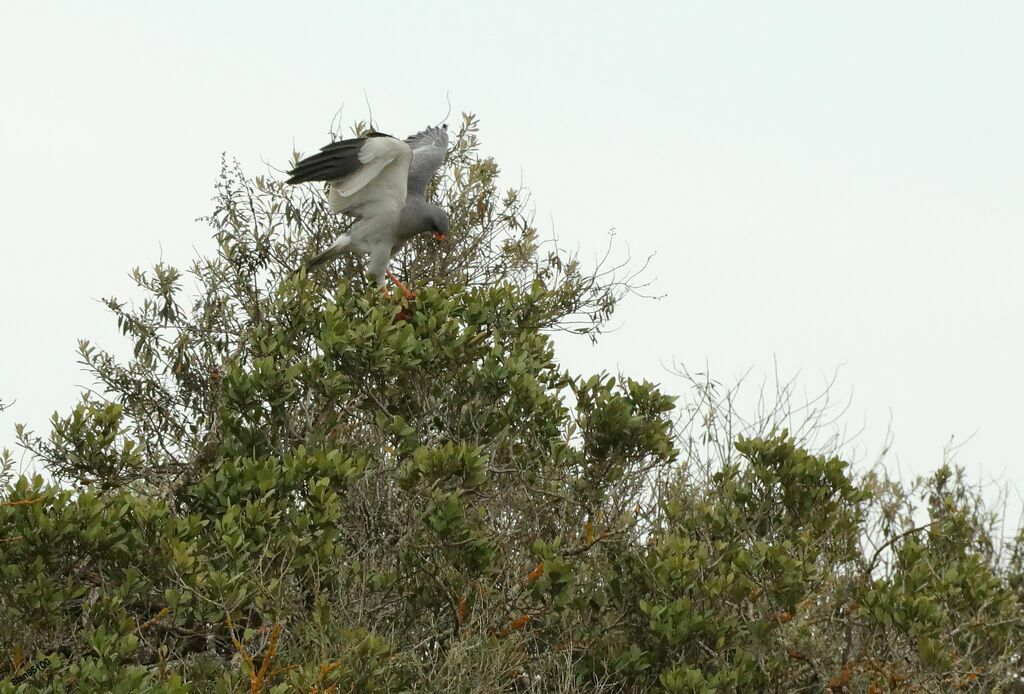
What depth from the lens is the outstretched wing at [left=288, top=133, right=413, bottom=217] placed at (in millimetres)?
8877

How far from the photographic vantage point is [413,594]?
670 cm

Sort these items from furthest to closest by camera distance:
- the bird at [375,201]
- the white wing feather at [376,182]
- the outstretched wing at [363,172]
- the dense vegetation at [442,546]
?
the white wing feather at [376,182] → the bird at [375,201] → the outstretched wing at [363,172] → the dense vegetation at [442,546]

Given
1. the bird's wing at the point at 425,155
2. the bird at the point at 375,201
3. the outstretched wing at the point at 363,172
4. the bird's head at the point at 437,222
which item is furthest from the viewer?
the bird's wing at the point at 425,155

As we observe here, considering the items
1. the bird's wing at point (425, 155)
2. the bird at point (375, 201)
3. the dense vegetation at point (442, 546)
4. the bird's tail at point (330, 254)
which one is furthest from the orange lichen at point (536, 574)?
the bird's wing at point (425, 155)

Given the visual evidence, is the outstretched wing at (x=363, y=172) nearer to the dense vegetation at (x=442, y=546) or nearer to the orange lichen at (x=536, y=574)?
the dense vegetation at (x=442, y=546)

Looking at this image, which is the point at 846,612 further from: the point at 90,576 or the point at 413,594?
the point at 90,576

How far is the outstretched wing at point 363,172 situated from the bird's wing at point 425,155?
0.30m

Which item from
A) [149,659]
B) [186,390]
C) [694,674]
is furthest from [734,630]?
[186,390]

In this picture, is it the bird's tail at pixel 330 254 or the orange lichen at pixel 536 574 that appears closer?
the orange lichen at pixel 536 574

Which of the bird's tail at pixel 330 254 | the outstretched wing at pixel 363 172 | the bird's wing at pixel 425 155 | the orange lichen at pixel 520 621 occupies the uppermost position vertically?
the bird's wing at pixel 425 155

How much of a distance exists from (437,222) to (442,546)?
3.66 metres

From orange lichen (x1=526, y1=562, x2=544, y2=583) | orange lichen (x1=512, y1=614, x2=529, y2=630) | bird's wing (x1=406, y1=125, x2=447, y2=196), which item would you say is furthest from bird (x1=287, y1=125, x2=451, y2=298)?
orange lichen (x1=512, y1=614, x2=529, y2=630)

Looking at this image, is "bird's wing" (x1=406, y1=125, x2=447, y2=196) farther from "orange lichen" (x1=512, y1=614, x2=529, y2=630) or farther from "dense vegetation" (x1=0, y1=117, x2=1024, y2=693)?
"orange lichen" (x1=512, y1=614, x2=529, y2=630)

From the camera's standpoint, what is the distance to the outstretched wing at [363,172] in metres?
8.88
